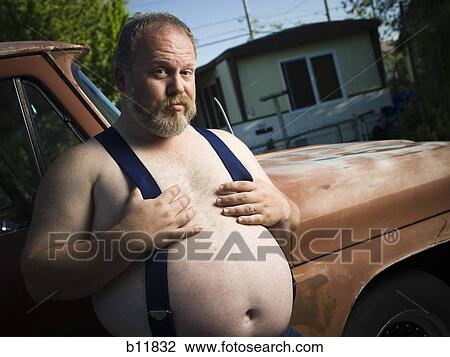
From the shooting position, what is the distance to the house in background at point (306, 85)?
194 inches

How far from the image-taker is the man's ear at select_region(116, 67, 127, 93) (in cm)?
168

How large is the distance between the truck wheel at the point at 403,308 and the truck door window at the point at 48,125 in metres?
1.19

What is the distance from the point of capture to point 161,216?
1.46 m

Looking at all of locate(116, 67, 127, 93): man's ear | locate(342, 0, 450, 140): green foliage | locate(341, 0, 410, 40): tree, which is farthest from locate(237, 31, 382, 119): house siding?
locate(116, 67, 127, 93): man's ear

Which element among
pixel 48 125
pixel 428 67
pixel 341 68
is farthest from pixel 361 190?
pixel 341 68

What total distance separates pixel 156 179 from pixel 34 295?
481mm

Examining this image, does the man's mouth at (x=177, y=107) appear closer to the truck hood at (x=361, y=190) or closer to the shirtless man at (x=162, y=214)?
the shirtless man at (x=162, y=214)

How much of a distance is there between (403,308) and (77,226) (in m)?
1.33

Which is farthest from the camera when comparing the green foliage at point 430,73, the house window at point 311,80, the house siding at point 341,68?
the house siding at point 341,68

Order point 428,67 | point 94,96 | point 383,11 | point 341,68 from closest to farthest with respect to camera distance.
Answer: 1. point 94,96
2. point 428,67
3. point 383,11
4. point 341,68

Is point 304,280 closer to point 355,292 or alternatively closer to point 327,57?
point 355,292

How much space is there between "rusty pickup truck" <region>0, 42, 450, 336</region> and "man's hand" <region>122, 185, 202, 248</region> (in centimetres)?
42

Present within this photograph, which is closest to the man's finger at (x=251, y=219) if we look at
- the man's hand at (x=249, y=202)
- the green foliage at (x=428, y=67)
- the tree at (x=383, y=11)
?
the man's hand at (x=249, y=202)
